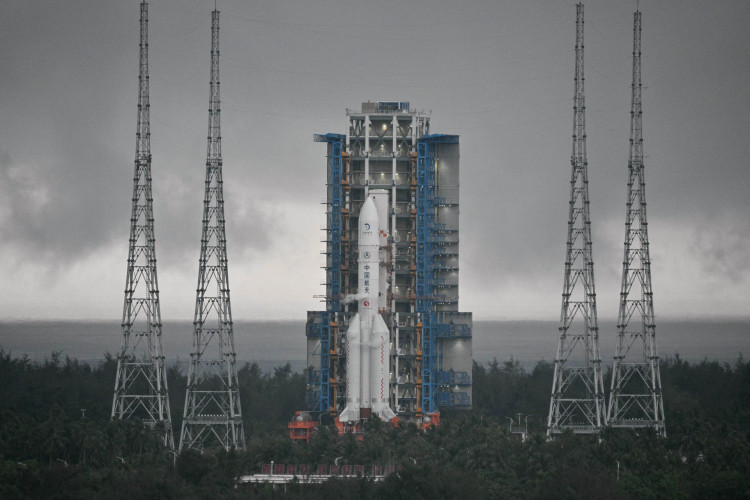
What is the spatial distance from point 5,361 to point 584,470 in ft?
287

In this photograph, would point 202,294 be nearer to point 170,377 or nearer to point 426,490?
point 426,490

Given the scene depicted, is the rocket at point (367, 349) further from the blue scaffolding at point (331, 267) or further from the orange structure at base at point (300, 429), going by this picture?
the blue scaffolding at point (331, 267)

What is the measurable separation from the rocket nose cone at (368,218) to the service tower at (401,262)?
298 cm

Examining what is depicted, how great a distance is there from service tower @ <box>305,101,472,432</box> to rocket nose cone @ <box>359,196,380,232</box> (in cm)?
298

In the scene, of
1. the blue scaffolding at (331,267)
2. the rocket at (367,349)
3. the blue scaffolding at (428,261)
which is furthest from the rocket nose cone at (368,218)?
the blue scaffolding at (428,261)

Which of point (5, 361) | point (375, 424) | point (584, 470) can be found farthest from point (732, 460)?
point (5, 361)

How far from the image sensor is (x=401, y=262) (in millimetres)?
125375

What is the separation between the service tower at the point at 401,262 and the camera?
123 metres

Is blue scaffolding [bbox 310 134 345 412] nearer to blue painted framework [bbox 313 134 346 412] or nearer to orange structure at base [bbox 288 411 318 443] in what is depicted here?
blue painted framework [bbox 313 134 346 412]

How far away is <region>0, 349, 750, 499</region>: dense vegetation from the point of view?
3782 inches

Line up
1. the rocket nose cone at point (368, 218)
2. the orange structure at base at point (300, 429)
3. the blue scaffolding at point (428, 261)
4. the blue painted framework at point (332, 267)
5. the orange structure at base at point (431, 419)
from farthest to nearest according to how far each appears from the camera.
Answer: the blue painted framework at point (332, 267) → the blue scaffolding at point (428, 261) → the orange structure at base at point (431, 419) → the rocket nose cone at point (368, 218) → the orange structure at base at point (300, 429)

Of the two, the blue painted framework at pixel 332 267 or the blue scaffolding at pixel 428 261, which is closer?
the blue scaffolding at pixel 428 261

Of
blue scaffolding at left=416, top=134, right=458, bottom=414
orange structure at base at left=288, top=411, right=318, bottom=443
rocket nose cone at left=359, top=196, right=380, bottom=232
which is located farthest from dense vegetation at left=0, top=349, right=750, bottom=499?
rocket nose cone at left=359, top=196, right=380, bottom=232

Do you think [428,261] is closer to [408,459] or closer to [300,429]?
[300,429]
